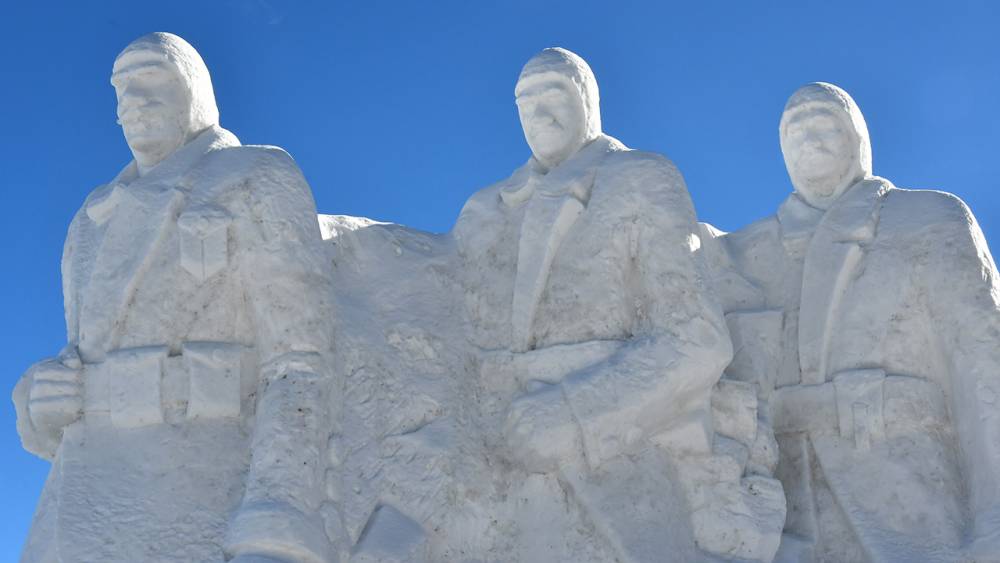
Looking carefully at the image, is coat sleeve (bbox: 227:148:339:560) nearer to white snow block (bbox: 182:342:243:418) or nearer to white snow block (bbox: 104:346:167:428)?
white snow block (bbox: 182:342:243:418)

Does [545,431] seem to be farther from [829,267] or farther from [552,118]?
[829,267]

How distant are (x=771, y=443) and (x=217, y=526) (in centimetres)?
270

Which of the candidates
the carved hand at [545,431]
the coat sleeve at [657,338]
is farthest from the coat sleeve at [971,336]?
the carved hand at [545,431]

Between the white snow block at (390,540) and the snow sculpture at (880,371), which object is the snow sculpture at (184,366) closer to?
the white snow block at (390,540)

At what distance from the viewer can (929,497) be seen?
7996mm

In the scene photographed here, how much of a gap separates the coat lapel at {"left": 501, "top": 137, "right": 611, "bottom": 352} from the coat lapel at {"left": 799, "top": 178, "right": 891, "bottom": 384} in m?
1.34

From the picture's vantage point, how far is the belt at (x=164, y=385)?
7.12 meters

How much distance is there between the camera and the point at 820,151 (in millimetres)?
8930

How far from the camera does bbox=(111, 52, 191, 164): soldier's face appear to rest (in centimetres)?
779

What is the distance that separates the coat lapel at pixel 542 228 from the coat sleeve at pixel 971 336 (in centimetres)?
181

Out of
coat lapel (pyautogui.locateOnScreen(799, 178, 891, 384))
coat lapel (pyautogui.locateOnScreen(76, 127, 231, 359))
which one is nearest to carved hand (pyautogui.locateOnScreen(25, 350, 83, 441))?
coat lapel (pyautogui.locateOnScreen(76, 127, 231, 359))

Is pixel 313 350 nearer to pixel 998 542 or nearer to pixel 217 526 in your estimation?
pixel 217 526

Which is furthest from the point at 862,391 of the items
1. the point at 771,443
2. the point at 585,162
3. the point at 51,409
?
the point at 51,409

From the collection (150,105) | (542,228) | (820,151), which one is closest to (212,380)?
(150,105)
